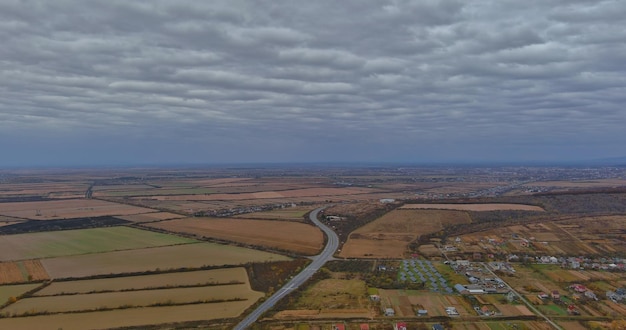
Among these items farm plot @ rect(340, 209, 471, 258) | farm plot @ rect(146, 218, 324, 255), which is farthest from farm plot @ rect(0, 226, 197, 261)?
farm plot @ rect(340, 209, 471, 258)

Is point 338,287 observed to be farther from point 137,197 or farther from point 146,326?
point 137,197

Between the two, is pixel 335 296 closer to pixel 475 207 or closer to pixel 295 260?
pixel 295 260

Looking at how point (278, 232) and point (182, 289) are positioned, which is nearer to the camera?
point (182, 289)

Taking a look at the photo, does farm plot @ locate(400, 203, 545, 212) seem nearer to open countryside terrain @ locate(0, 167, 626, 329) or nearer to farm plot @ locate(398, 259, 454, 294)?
open countryside terrain @ locate(0, 167, 626, 329)

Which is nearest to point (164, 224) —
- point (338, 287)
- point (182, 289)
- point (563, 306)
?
point (182, 289)

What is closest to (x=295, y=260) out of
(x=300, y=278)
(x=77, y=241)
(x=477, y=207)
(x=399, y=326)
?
(x=300, y=278)

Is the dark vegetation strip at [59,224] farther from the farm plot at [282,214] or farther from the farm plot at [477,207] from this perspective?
the farm plot at [477,207]

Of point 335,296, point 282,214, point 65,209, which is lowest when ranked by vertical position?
point 335,296
